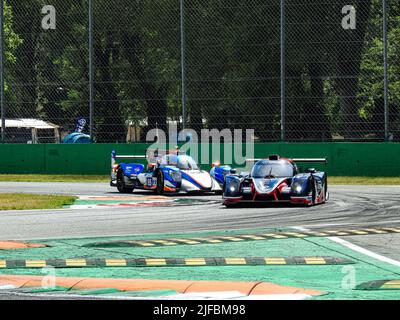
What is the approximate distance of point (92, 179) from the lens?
35094 millimetres

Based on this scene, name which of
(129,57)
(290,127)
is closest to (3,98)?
(129,57)

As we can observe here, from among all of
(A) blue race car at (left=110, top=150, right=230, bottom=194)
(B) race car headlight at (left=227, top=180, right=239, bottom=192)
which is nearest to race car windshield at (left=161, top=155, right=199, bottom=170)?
(A) blue race car at (left=110, top=150, right=230, bottom=194)

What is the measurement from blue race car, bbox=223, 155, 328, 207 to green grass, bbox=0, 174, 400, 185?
943 centimetres

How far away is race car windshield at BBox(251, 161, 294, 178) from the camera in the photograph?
21266 millimetres

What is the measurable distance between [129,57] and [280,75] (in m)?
7.72

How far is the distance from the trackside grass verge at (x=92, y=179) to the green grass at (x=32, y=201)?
9.01 meters

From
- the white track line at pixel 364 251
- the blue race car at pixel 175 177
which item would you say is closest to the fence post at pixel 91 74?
the blue race car at pixel 175 177

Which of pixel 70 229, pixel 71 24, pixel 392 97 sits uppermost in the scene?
pixel 71 24

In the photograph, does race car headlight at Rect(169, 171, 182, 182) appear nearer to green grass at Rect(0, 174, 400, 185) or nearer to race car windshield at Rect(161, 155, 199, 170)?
race car windshield at Rect(161, 155, 199, 170)

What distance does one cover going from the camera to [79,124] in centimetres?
3722

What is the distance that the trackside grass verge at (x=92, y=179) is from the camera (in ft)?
101

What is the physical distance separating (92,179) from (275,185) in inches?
596

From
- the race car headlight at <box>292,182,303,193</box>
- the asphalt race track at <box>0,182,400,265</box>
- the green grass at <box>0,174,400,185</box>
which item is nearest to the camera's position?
the asphalt race track at <box>0,182,400,265</box>
